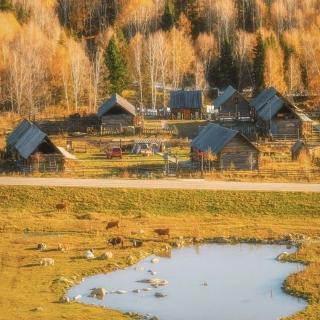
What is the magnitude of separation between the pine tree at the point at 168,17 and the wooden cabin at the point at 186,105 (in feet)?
102

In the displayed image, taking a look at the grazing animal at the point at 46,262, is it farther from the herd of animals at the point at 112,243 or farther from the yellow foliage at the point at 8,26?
the yellow foliage at the point at 8,26

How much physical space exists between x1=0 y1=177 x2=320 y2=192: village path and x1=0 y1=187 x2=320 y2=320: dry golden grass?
3.50ft

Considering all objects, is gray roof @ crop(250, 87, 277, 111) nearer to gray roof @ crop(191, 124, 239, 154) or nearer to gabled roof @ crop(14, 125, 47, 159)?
gray roof @ crop(191, 124, 239, 154)

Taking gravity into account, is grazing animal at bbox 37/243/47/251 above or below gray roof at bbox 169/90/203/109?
below

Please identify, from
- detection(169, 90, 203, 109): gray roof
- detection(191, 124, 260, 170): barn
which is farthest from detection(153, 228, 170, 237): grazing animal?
detection(169, 90, 203, 109): gray roof

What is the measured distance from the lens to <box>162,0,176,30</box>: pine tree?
381 ft

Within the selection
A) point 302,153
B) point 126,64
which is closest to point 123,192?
point 302,153

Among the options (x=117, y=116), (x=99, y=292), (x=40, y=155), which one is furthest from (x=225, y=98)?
(x=99, y=292)

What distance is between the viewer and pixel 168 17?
117 metres

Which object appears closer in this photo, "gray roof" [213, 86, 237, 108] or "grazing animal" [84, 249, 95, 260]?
"grazing animal" [84, 249, 95, 260]

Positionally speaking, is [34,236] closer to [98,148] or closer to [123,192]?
[123,192]

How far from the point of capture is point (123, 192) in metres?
48.0

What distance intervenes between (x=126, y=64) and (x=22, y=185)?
47084 mm

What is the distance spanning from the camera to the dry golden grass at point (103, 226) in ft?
98.2
